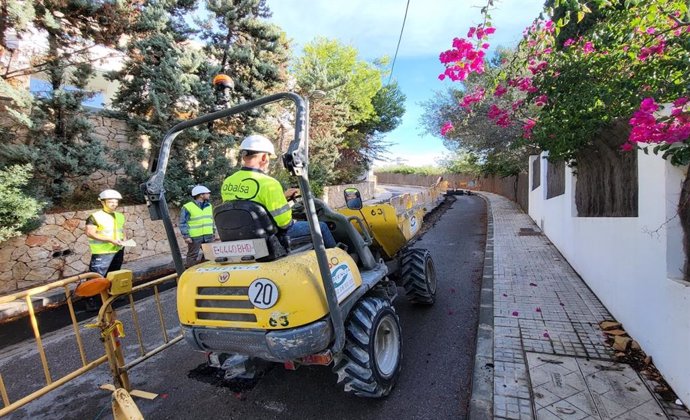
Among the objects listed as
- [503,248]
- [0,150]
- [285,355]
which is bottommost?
[503,248]

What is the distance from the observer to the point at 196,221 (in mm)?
7188

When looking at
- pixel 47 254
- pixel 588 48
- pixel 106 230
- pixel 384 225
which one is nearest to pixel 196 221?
pixel 106 230

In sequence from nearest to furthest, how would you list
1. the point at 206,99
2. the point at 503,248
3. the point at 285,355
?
the point at 285,355 < the point at 503,248 < the point at 206,99

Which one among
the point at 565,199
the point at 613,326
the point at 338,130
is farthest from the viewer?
the point at 338,130

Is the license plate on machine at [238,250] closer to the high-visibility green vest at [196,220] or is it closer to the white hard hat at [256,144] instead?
the white hard hat at [256,144]

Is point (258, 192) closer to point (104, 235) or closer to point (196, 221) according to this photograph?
point (104, 235)

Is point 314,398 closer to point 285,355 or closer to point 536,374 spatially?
point 285,355

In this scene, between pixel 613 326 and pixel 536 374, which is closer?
pixel 536 374

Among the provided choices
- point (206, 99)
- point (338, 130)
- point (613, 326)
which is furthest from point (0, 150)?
point (338, 130)

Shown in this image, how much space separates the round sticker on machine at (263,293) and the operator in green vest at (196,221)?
5377mm

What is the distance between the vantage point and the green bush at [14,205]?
236 inches

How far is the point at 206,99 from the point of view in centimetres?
1030

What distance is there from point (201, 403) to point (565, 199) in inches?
281

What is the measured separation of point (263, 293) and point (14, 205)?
6.37 meters
